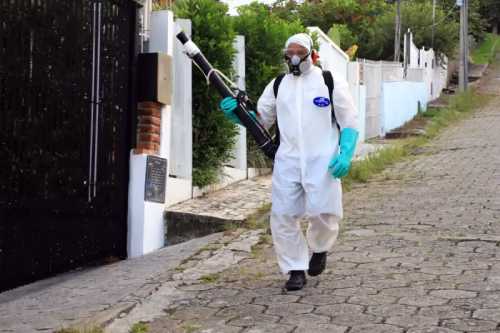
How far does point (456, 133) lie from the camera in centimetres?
1941

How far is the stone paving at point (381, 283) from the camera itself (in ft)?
16.6

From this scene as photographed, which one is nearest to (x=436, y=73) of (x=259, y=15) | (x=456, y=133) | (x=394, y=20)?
(x=394, y=20)

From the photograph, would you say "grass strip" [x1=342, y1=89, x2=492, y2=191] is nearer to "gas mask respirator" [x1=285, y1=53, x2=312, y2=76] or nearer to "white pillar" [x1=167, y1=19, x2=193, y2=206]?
"white pillar" [x1=167, y1=19, x2=193, y2=206]

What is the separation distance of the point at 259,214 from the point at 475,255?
2604 millimetres

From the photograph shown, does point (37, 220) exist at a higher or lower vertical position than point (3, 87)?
lower

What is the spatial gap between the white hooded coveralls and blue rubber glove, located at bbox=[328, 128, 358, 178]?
5 centimetres

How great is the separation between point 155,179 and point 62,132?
152cm

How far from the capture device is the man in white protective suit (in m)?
5.87

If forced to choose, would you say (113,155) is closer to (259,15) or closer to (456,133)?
(259,15)

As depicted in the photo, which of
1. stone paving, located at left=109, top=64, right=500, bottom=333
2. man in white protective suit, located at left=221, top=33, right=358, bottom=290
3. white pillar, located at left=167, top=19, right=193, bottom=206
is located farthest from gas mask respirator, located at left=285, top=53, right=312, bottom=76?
white pillar, located at left=167, top=19, right=193, bottom=206

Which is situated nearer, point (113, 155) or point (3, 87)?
point (3, 87)

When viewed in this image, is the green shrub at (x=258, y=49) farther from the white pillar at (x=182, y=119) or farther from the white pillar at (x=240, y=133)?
the white pillar at (x=182, y=119)

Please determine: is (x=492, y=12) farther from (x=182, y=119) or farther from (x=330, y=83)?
(x=330, y=83)

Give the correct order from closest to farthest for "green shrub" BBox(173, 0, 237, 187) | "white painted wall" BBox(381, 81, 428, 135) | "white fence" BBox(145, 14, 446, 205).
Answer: "white fence" BBox(145, 14, 446, 205) < "green shrub" BBox(173, 0, 237, 187) < "white painted wall" BBox(381, 81, 428, 135)
